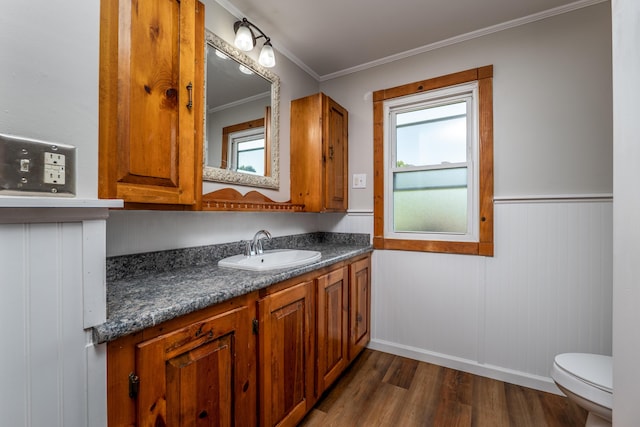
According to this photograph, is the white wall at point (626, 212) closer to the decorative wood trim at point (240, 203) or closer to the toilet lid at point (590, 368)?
the toilet lid at point (590, 368)

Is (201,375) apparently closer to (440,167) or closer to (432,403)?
(432,403)

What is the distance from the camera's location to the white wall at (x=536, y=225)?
169 cm

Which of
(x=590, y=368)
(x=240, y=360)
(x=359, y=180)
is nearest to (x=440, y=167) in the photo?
(x=359, y=180)

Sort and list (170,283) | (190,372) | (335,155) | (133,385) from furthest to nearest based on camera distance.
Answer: (335,155) → (170,283) → (190,372) → (133,385)

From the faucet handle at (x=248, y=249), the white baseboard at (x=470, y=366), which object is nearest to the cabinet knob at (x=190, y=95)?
the faucet handle at (x=248, y=249)

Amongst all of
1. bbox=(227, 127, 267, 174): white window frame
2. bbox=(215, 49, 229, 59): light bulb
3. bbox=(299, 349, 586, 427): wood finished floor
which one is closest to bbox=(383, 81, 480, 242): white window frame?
bbox=(299, 349, 586, 427): wood finished floor

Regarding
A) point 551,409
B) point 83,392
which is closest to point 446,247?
point 551,409

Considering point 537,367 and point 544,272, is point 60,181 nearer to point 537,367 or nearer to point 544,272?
point 544,272

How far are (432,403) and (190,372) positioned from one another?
151cm

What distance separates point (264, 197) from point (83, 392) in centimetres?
143

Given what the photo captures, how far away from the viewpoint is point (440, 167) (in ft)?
7.11

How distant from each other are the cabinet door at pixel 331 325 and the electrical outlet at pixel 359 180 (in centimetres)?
86

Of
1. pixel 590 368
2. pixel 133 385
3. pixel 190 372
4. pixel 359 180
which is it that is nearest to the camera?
pixel 133 385

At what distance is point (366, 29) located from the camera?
1.96m
